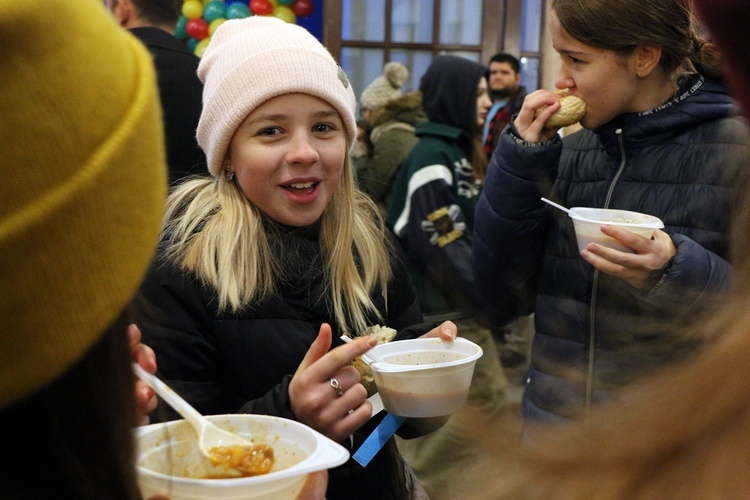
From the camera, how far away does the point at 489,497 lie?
745 mm

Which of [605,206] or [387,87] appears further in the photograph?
[387,87]

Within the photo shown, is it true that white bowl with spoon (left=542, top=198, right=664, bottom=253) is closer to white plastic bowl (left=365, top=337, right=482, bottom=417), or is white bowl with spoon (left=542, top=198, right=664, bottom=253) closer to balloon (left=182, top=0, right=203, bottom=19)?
white plastic bowl (left=365, top=337, right=482, bottom=417)

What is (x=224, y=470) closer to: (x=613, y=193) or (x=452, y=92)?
(x=613, y=193)

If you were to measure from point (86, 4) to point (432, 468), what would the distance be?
9.17ft

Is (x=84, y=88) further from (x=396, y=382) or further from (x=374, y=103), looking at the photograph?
(x=374, y=103)

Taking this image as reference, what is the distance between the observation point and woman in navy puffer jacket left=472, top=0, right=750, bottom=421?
1.93m

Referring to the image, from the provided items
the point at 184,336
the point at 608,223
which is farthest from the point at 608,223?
the point at 184,336

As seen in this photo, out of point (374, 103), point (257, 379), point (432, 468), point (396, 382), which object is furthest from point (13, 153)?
point (374, 103)

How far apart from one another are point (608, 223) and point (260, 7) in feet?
17.5

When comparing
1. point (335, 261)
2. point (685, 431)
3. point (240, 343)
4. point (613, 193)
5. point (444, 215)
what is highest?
point (685, 431)

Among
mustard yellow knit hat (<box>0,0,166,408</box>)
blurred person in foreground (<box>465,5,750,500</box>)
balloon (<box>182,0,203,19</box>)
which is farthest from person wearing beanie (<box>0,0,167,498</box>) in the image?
balloon (<box>182,0,203,19</box>)

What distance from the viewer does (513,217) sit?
2.18 m

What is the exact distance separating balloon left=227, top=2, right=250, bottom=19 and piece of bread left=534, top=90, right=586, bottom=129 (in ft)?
15.1

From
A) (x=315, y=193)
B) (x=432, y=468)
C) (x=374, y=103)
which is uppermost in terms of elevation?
(x=315, y=193)
